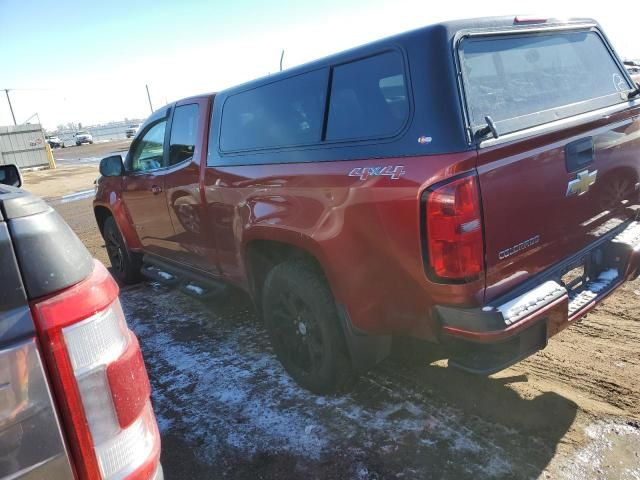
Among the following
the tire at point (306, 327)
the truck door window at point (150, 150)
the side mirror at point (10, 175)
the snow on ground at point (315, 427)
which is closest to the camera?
the snow on ground at point (315, 427)

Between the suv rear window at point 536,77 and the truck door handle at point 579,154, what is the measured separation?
6.9 inches

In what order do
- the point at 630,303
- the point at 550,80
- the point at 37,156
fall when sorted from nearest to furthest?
the point at 550,80
the point at 630,303
the point at 37,156

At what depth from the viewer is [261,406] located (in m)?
3.16

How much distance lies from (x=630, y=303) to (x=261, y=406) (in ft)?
9.66

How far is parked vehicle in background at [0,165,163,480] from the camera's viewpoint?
1.14 metres

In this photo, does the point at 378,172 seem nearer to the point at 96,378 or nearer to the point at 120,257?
the point at 96,378

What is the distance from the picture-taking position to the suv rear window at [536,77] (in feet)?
7.90

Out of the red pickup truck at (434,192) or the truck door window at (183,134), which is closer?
the red pickup truck at (434,192)

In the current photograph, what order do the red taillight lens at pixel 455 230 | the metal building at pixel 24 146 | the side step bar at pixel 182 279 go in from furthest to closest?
the metal building at pixel 24 146
the side step bar at pixel 182 279
the red taillight lens at pixel 455 230

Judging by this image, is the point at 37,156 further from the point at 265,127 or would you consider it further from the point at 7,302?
the point at 7,302

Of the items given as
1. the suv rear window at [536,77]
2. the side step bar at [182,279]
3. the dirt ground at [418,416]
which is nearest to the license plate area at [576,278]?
the dirt ground at [418,416]

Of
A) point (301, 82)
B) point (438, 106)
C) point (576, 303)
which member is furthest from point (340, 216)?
point (576, 303)

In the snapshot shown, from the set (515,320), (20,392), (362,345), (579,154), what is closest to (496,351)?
(515,320)

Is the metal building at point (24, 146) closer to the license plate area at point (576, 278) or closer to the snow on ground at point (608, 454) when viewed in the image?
the license plate area at point (576, 278)
